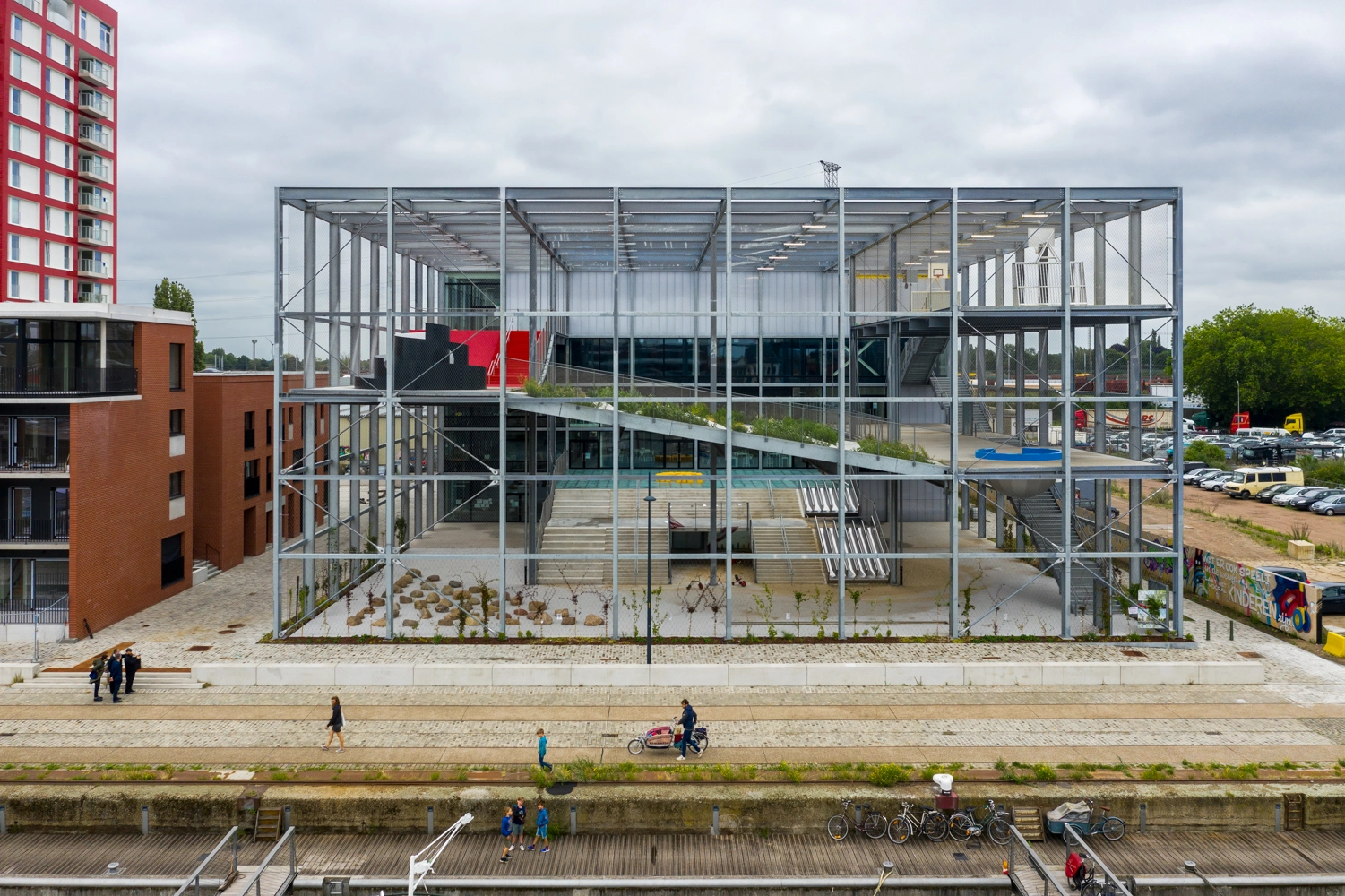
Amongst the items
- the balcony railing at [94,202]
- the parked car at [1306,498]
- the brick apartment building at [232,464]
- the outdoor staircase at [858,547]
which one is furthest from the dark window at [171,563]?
the parked car at [1306,498]

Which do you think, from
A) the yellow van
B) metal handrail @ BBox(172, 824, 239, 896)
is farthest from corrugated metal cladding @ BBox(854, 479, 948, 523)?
metal handrail @ BBox(172, 824, 239, 896)

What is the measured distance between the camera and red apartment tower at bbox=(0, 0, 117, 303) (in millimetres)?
40812

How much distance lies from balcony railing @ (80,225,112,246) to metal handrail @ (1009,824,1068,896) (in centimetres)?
5084

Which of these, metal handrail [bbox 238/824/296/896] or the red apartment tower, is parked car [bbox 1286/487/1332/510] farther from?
the red apartment tower

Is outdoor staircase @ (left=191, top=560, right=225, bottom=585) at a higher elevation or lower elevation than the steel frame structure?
lower

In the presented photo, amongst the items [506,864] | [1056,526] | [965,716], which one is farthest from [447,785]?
[1056,526]

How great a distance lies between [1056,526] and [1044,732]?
10.8 metres

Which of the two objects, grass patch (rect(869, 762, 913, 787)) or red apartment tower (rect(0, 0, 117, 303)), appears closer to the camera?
grass patch (rect(869, 762, 913, 787))

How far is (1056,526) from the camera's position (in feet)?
86.3

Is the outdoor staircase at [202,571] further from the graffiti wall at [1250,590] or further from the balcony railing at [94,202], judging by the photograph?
the graffiti wall at [1250,590]

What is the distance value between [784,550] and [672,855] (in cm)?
1574

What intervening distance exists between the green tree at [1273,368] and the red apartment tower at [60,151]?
8569 centimetres

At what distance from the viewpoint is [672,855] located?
13539mm

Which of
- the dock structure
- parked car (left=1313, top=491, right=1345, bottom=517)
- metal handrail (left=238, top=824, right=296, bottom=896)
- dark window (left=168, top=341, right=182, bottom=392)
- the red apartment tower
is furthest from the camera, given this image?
parked car (left=1313, top=491, right=1345, bottom=517)
